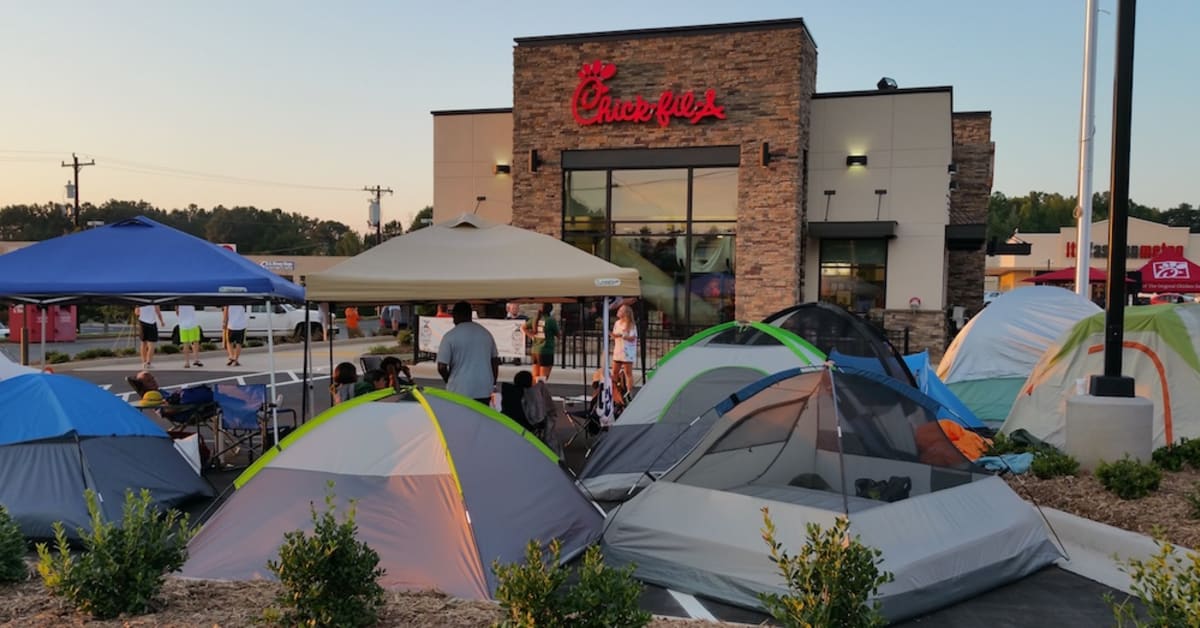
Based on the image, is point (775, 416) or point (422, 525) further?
point (775, 416)

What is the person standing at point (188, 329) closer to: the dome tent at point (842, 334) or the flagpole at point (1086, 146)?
the dome tent at point (842, 334)

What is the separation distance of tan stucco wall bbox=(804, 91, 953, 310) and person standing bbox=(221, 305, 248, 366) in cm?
1300

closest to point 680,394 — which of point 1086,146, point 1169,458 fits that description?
point 1169,458

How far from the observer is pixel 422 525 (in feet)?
16.8

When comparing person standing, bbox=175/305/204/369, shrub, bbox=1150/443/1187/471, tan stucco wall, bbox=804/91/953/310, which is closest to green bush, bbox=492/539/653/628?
shrub, bbox=1150/443/1187/471

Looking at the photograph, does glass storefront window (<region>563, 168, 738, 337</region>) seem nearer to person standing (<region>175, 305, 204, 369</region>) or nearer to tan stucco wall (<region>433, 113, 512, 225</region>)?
tan stucco wall (<region>433, 113, 512, 225</region>)

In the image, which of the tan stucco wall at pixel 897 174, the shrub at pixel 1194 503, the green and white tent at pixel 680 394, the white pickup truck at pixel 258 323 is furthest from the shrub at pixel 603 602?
the white pickup truck at pixel 258 323

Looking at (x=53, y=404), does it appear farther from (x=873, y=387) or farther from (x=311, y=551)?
(x=873, y=387)

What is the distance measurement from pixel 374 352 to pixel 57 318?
18.5 meters

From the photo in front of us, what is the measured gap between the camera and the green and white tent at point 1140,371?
806cm

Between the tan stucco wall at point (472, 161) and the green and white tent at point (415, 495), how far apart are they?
54.9 ft

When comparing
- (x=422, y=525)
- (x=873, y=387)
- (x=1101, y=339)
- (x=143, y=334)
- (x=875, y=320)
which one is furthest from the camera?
(x=875, y=320)

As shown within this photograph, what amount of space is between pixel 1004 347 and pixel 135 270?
1080cm

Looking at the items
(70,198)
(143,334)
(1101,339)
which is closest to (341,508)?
(1101,339)
